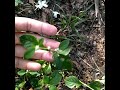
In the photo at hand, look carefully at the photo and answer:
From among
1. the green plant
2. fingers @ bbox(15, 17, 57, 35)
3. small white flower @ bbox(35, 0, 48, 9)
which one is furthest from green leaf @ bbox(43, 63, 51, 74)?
small white flower @ bbox(35, 0, 48, 9)

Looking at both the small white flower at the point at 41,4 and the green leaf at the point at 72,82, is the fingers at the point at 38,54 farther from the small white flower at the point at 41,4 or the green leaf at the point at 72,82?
the small white flower at the point at 41,4

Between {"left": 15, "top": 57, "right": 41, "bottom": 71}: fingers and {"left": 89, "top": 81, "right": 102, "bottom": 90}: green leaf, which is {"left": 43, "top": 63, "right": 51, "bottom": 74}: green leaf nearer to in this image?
{"left": 15, "top": 57, "right": 41, "bottom": 71}: fingers

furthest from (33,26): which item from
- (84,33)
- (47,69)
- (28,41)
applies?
(84,33)

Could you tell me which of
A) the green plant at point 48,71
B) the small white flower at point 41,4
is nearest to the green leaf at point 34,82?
the green plant at point 48,71

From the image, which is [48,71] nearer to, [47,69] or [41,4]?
[47,69]
